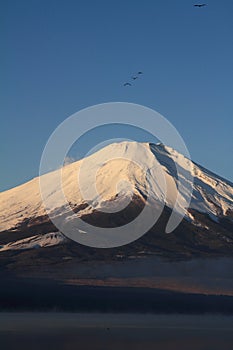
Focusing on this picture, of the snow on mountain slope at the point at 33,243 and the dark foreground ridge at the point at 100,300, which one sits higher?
the snow on mountain slope at the point at 33,243

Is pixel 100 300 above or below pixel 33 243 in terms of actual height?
below

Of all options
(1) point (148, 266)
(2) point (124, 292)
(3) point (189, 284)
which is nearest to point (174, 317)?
(2) point (124, 292)

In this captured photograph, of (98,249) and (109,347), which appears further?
(98,249)

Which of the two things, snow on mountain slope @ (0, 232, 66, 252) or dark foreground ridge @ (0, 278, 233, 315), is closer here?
dark foreground ridge @ (0, 278, 233, 315)

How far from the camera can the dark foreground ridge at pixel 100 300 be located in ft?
451

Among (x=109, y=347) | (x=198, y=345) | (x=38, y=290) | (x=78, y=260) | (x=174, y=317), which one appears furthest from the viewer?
(x=78, y=260)

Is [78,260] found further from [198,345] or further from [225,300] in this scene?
[198,345]

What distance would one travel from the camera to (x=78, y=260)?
190 meters

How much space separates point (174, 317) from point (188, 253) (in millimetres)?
61402

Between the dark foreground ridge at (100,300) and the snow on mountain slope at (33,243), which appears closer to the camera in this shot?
the dark foreground ridge at (100,300)

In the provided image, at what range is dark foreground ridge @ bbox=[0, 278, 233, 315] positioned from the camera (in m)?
138

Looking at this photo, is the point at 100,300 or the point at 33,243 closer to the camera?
the point at 100,300

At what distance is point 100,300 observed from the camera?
14788 cm

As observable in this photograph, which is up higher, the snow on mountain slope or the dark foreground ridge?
the snow on mountain slope
